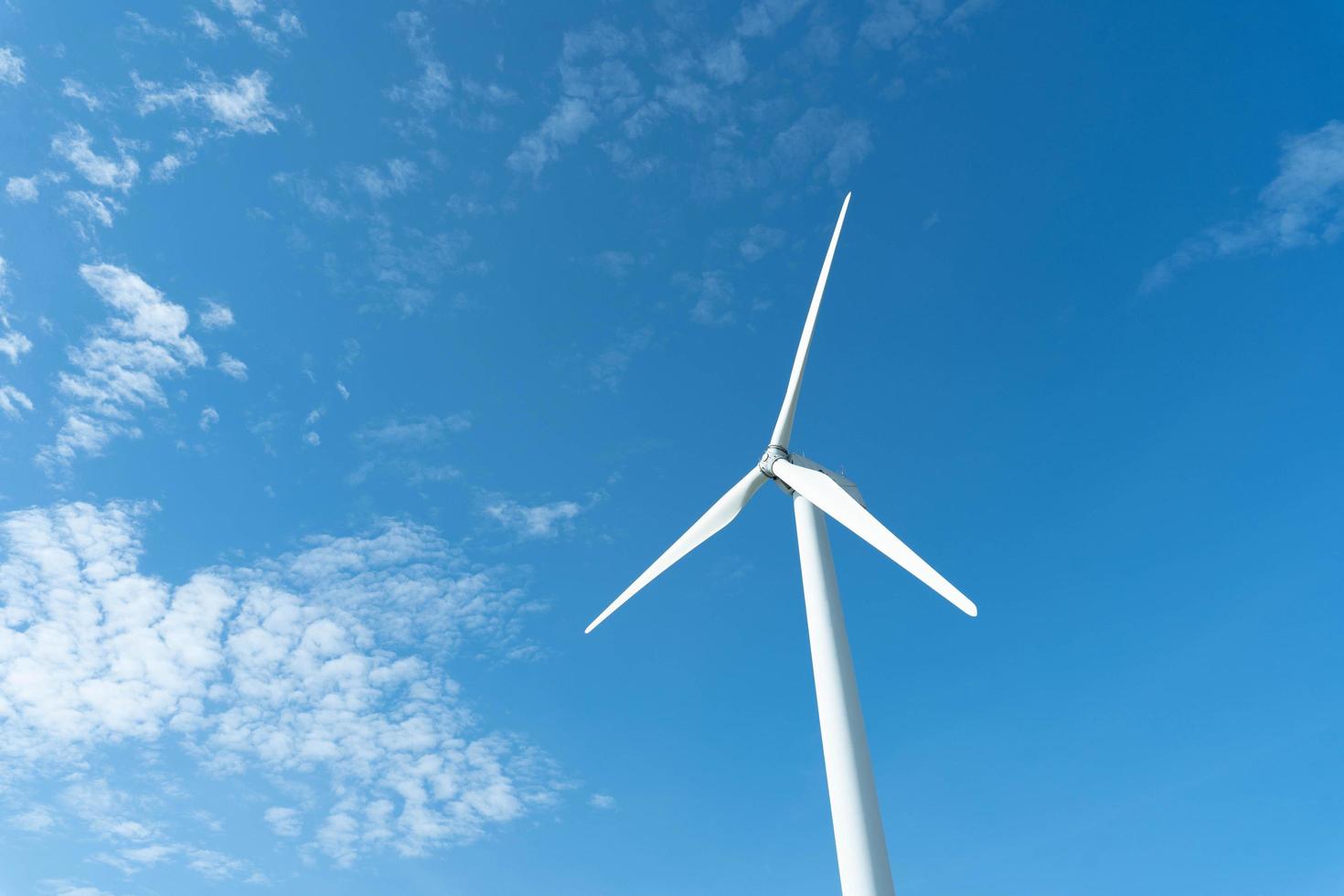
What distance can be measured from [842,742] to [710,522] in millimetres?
13268

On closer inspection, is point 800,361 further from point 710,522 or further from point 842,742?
point 842,742

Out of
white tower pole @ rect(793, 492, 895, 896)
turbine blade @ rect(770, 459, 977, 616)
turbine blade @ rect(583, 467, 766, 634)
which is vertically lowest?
white tower pole @ rect(793, 492, 895, 896)

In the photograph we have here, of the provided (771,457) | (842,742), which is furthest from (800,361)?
(842,742)

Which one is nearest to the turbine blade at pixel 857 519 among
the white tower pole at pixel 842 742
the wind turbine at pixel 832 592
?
the wind turbine at pixel 832 592

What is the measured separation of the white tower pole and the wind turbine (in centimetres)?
3

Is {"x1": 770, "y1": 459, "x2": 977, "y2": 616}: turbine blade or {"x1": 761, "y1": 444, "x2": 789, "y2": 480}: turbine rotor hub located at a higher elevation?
{"x1": 761, "y1": 444, "x2": 789, "y2": 480}: turbine rotor hub

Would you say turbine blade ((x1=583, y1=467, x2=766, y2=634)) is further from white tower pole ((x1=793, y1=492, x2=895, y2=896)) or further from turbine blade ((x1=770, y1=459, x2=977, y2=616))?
white tower pole ((x1=793, y1=492, x2=895, y2=896))

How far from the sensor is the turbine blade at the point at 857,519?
1171 inches

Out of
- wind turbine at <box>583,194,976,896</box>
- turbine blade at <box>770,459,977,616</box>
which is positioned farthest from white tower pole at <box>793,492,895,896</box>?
turbine blade at <box>770,459,977,616</box>

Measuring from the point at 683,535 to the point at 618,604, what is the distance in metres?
5.19

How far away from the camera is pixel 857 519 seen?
33.6m

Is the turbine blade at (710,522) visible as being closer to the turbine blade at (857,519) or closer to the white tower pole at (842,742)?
the turbine blade at (857,519)

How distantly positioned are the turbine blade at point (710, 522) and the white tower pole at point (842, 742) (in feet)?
17.6

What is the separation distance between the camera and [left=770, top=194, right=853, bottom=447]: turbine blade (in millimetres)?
38688
